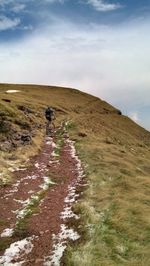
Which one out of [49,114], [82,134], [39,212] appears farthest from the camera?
[49,114]

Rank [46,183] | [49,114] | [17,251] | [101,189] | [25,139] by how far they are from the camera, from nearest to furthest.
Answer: [17,251]
[101,189]
[46,183]
[25,139]
[49,114]

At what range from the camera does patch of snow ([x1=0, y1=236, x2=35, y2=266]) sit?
2135 cm

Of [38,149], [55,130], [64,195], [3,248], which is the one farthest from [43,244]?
[55,130]

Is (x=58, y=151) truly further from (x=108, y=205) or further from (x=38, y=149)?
(x=108, y=205)

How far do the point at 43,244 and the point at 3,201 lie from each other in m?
10.0

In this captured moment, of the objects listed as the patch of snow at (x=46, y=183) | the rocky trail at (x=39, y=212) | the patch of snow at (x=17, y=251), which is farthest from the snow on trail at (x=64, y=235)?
the patch of snow at (x=46, y=183)

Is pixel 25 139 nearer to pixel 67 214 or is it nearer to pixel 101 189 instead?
pixel 101 189

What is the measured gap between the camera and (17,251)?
22.6m

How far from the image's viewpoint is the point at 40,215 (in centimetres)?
2870

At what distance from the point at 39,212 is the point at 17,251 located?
6.92 m

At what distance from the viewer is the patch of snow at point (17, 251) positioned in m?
21.4

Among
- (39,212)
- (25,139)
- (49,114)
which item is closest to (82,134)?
(49,114)

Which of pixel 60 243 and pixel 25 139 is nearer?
pixel 60 243

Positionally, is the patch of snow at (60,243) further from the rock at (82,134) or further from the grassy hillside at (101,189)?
the rock at (82,134)
